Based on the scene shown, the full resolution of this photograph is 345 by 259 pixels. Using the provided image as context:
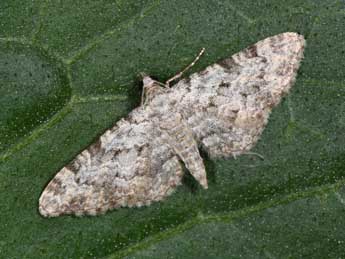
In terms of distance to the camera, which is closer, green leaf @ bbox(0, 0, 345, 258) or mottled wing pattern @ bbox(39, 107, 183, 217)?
green leaf @ bbox(0, 0, 345, 258)

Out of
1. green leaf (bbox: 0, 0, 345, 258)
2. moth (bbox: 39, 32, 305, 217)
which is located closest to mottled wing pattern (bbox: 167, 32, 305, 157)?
moth (bbox: 39, 32, 305, 217)

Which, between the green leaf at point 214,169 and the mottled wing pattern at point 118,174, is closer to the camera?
the green leaf at point 214,169

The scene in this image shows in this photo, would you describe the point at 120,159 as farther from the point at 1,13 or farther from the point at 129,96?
the point at 1,13

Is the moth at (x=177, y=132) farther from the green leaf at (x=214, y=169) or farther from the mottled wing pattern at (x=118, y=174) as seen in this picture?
the green leaf at (x=214, y=169)

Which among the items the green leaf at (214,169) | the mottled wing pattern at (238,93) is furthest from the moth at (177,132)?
the green leaf at (214,169)

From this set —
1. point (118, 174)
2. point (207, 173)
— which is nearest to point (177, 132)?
point (207, 173)

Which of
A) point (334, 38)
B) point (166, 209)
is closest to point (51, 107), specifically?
point (166, 209)

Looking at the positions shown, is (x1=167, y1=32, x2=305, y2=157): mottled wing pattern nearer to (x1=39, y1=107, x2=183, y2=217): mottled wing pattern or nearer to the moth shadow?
the moth shadow

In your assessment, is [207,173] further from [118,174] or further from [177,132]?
Answer: [118,174]
